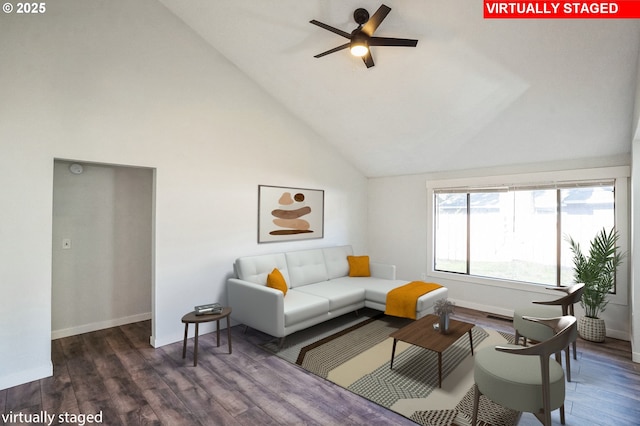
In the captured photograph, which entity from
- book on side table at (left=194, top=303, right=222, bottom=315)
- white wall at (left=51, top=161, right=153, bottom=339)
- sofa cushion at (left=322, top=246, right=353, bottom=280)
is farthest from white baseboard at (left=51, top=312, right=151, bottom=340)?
sofa cushion at (left=322, top=246, right=353, bottom=280)

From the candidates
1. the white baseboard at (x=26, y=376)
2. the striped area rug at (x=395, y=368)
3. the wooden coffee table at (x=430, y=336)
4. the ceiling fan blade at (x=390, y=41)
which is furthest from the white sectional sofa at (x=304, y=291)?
the ceiling fan blade at (x=390, y=41)

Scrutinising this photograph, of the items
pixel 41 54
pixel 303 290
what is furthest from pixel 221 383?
pixel 41 54

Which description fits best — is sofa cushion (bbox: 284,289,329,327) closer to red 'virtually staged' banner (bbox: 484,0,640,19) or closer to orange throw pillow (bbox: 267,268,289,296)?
orange throw pillow (bbox: 267,268,289,296)

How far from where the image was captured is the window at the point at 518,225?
396 cm

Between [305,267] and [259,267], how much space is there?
0.78 m

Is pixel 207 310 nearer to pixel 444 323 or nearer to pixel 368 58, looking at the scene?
pixel 444 323

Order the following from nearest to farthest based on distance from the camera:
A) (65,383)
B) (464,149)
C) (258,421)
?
(258,421) → (65,383) → (464,149)

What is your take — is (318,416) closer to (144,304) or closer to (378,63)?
(144,304)

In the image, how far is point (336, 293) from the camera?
4035 millimetres

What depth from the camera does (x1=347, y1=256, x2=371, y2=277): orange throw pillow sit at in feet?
16.5

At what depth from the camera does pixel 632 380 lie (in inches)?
108

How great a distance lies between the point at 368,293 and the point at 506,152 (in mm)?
2659

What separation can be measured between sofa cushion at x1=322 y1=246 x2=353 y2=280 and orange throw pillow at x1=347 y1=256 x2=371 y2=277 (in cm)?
10

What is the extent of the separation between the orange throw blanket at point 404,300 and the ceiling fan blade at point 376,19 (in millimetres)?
2904
